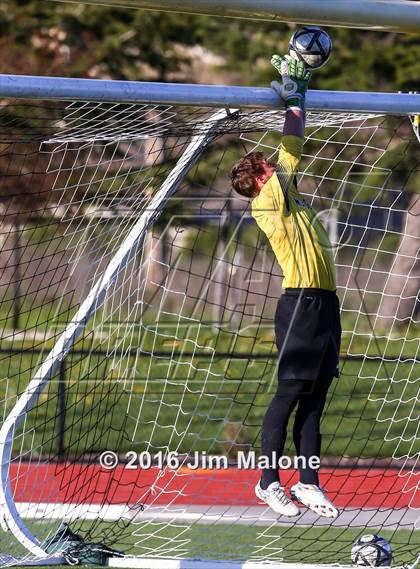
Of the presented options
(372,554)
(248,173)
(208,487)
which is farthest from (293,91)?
(208,487)

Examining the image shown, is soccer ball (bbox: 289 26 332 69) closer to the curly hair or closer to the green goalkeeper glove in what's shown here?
the green goalkeeper glove

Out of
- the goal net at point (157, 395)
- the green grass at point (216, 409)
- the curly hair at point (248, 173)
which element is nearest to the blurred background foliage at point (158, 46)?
the goal net at point (157, 395)

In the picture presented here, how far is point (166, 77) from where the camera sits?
20219 millimetres

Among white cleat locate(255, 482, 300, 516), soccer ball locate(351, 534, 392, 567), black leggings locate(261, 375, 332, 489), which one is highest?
black leggings locate(261, 375, 332, 489)

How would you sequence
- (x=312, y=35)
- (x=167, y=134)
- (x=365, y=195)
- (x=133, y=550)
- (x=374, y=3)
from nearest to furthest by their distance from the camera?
(x=374, y=3)
(x=312, y=35)
(x=167, y=134)
(x=133, y=550)
(x=365, y=195)

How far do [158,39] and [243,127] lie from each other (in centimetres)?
1382

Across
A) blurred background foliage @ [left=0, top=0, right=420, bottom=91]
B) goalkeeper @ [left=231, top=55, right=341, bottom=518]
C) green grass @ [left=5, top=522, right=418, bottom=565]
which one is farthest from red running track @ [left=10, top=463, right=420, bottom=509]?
blurred background foliage @ [left=0, top=0, right=420, bottom=91]

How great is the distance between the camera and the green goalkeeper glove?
5.88 metres

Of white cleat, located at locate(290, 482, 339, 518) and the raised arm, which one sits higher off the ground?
the raised arm

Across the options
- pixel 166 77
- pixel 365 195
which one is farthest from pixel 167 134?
pixel 166 77

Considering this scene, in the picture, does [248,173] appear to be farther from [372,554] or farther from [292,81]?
[372,554]

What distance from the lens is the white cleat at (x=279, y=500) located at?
5945 millimetres

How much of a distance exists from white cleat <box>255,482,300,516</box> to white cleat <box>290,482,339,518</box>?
2.4 inches

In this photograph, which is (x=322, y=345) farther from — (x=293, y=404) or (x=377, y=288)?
(x=377, y=288)
